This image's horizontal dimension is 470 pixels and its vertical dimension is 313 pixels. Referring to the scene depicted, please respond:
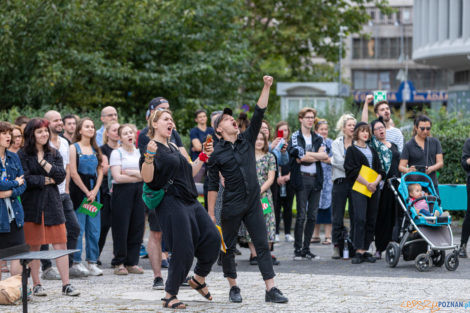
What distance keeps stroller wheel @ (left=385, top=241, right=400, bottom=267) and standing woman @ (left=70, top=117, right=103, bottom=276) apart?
3808mm

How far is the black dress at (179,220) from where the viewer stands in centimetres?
773

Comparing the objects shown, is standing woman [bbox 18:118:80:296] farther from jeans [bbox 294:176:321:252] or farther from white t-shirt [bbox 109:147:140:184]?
jeans [bbox 294:176:321:252]

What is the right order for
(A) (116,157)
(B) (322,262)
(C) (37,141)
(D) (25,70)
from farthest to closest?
(D) (25,70) < (B) (322,262) < (A) (116,157) < (C) (37,141)

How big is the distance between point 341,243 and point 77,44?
12.6m

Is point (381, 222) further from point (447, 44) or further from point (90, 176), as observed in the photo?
point (447, 44)

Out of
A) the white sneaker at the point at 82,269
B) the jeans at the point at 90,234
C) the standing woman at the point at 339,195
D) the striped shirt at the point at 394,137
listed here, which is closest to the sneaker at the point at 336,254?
the standing woman at the point at 339,195

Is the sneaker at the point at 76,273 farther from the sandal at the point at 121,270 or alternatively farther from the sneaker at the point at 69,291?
the sneaker at the point at 69,291

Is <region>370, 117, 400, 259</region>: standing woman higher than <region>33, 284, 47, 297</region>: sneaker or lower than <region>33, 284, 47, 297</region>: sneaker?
higher

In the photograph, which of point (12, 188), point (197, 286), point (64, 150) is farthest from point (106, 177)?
point (197, 286)

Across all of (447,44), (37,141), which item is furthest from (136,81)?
(447,44)

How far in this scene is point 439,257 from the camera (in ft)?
35.3

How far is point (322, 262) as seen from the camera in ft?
37.6

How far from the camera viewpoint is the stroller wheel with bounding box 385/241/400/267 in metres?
10.7

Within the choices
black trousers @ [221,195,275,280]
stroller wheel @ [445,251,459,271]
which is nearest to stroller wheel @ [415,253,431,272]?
stroller wheel @ [445,251,459,271]
